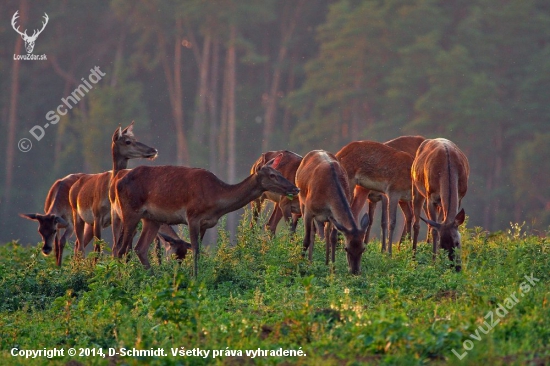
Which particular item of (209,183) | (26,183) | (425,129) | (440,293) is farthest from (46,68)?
(440,293)

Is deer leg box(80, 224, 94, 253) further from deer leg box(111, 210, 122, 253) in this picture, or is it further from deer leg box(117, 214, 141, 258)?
deer leg box(117, 214, 141, 258)

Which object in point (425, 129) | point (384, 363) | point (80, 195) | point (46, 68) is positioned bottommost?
point (384, 363)

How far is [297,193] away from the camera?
42.7 feet

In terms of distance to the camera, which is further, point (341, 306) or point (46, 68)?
point (46, 68)

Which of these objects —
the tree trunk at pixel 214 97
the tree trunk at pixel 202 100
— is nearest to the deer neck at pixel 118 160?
the tree trunk at pixel 214 97

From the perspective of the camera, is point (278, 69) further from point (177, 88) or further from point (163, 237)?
point (163, 237)

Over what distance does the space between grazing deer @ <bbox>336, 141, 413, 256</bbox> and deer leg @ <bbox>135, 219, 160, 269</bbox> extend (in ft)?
11.7

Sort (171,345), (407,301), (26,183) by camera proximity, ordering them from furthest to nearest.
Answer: (26,183) → (407,301) → (171,345)

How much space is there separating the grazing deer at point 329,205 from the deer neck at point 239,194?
0.80 metres

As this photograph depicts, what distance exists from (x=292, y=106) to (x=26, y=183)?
13527 millimetres

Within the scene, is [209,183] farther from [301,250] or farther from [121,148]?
[121,148]

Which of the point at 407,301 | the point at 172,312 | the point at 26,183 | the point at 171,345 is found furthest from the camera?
the point at 26,183

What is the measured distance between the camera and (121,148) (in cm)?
1596

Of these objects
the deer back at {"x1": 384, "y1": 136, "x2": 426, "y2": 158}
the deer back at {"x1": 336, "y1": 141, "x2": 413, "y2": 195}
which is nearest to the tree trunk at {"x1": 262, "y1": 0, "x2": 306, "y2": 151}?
the deer back at {"x1": 384, "y1": 136, "x2": 426, "y2": 158}
